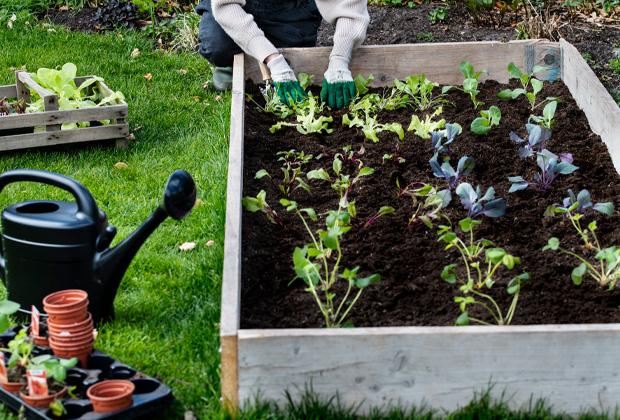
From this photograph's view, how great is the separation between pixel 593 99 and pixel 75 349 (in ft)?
8.65

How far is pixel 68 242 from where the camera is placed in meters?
2.71

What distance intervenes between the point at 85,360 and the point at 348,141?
191cm

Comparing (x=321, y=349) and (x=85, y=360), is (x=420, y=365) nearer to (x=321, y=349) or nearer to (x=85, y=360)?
(x=321, y=349)

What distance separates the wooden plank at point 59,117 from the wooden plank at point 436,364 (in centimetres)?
243

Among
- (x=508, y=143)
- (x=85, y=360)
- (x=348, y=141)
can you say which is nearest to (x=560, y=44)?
(x=508, y=143)

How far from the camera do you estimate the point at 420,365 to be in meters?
2.28

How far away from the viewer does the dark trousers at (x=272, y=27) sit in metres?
5.19

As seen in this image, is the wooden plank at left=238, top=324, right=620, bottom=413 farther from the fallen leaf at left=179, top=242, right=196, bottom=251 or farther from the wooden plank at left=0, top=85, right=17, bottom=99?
the wooden plank at left=0, top=85, right=17, bottom=99

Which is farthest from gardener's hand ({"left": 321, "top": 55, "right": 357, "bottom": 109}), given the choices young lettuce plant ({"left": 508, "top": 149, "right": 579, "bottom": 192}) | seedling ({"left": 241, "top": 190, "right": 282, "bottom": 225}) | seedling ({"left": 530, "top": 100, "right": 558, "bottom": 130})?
seedling ({"left": 241, "top": 190, "right": 282, "bottom": 225})

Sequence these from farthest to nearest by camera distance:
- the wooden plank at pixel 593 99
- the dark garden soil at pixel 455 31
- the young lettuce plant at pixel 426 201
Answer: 1. the dark garden soil at pixel 455 31
2. the wooden plank at pixel 593 99
3. the young lettuce plant at pixel 426 201

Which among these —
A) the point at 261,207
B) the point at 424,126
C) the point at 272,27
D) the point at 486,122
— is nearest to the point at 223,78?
the point at 272,27

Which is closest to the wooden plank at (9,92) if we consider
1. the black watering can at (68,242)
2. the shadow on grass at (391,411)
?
the black watering can at (68,242)

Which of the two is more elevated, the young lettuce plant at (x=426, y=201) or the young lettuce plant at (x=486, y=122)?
the young lettuce plant at (x=486, y=122)

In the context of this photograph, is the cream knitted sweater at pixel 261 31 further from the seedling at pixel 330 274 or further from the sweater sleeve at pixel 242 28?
the seedling at pixel 330 274
